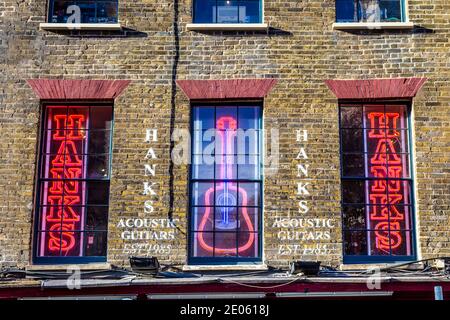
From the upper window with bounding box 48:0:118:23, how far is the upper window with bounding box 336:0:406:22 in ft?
12.3

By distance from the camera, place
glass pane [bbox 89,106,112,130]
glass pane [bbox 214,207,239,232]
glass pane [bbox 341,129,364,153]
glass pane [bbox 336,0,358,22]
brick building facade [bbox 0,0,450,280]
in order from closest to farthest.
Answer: brick building facade [bbox 0,0,450,280], glass pane [bbox 214,207,239,232], glass pane [bbox 341,129,364,153], glass pane [bbox 89,106,112,130], glass pane [bbox 336,0,358,22]

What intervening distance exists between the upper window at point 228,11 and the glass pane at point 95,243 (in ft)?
12.6

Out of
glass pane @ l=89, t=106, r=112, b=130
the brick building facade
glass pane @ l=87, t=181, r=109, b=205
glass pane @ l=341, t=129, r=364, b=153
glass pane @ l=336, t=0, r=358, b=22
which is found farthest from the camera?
glass pane @ l=336, t=0, r=358, b=22

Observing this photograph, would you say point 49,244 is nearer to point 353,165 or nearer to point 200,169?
point 200,169

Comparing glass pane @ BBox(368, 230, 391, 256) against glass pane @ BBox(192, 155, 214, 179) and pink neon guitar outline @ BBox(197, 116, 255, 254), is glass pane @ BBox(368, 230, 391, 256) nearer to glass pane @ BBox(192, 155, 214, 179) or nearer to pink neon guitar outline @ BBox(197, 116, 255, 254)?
pink neon guitar outline @ BBox(197, 116, 255, 254)

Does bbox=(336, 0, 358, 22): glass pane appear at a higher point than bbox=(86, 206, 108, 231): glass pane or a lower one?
higher

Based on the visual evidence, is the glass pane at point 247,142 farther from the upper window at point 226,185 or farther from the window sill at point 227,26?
the window sill at point 227,26

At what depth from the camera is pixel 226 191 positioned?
37.7 ft

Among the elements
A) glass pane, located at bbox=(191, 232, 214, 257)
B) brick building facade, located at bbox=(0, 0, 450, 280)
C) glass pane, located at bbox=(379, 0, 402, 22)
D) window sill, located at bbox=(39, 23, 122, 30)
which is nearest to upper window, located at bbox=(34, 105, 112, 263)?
brick building facade, located at bbox=(0, 0, 450, 280)

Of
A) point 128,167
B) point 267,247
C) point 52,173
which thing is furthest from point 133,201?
point 267,247

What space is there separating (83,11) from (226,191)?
12.6ft

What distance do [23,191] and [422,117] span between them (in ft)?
20.6

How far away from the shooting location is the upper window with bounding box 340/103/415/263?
37.0ft
